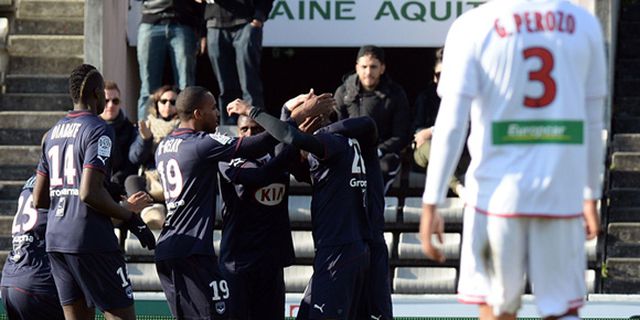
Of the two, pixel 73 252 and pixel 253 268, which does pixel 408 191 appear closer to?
pixel 253 268

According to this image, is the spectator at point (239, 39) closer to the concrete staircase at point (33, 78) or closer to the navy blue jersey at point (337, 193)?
the concrete staircase at point (33, 78)

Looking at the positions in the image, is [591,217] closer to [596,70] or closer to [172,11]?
[596,70]

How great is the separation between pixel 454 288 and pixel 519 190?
655cm

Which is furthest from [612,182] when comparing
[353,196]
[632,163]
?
[353,196]

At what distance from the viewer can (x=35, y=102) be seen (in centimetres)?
1436

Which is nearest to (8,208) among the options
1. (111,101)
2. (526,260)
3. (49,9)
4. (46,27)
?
(111,101)

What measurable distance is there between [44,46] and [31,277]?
18.3 ft

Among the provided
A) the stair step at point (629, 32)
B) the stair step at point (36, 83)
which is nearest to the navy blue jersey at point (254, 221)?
the stair step at point (36, 83)

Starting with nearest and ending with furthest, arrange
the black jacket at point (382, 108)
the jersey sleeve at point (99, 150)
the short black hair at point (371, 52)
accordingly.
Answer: the jersey sleeve at point (99, 150), the short black hair at point (371, 52), the black jacket at point (382, 108)

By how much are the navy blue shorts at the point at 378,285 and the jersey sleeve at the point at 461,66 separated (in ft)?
12.1

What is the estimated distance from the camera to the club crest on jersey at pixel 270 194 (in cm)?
965

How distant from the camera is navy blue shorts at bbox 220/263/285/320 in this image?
31.7ft

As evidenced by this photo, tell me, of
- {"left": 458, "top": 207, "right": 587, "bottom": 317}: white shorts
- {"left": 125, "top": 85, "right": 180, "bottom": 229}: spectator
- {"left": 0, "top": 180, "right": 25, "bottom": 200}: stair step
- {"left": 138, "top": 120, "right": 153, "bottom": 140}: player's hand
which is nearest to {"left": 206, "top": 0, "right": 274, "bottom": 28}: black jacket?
{"left": 125, "top": 85, "right": 180, "bottom": 229}: spectator

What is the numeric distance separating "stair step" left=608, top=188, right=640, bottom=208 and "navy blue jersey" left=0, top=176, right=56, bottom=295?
5934 mm
